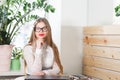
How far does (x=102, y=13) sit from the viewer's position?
243 cm

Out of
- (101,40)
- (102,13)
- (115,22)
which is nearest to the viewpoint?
(101,40)

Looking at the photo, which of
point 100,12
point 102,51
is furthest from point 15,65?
point 100,12

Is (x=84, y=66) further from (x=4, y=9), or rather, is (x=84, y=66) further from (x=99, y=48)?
(x=4, y=9)

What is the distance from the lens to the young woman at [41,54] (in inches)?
76.7

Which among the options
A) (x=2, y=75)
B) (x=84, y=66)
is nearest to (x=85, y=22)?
(x=84, y=66)

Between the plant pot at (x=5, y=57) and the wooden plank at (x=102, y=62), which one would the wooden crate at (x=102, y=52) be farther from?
the plant pot at (x=5, y=57)

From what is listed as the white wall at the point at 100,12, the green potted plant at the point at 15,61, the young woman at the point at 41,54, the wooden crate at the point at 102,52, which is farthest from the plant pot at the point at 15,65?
the white wall at the point at 100,12

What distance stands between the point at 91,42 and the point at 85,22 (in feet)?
0.97

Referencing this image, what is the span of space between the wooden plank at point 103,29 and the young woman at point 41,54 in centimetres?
39

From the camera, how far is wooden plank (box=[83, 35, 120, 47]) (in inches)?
75.6

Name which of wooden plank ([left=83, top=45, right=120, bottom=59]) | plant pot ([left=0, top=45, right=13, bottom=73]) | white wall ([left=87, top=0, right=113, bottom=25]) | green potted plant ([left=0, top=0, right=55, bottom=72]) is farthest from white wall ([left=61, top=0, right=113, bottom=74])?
plant pot ([left=0, top=45, right=13, bottom=73])

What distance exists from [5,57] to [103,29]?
2.82 feet

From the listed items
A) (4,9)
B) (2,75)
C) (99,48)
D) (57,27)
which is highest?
(4,9)

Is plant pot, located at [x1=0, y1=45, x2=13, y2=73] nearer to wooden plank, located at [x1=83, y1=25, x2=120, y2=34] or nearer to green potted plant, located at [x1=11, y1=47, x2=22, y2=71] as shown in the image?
green potted plant, located at [x1=11, y1=47, x2=22, y2=71]
